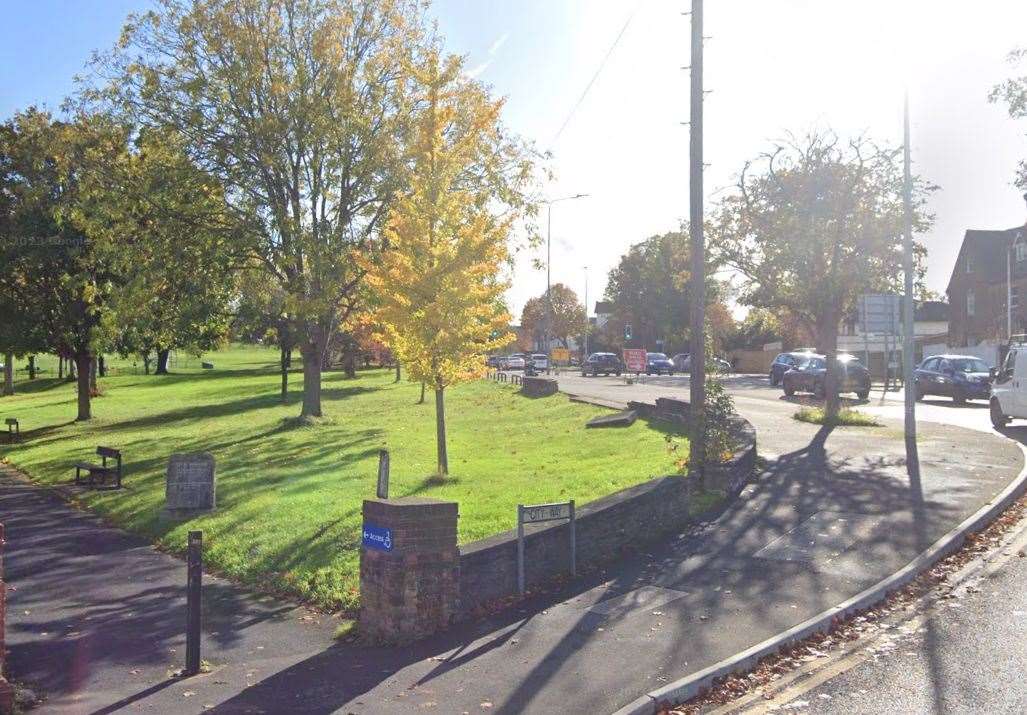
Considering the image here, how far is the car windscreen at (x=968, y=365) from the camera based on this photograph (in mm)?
31297

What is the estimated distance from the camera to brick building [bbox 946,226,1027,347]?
52.3 m

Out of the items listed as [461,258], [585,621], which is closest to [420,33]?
Answer: [461,258]

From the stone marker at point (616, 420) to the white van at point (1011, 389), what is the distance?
8.15 m

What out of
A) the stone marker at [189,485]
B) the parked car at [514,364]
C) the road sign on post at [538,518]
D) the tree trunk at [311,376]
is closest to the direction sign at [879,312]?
the road sign on post at [538,518]

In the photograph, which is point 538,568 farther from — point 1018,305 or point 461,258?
point 1018,305

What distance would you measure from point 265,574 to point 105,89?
66.2 ft

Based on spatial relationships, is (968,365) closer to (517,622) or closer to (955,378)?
(955,378)

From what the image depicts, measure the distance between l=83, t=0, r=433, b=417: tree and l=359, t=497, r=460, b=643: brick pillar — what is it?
17.5 metres

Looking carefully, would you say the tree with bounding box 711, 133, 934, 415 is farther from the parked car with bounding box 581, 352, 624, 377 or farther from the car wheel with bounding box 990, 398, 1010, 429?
the parked car with bounding box 581, 352, 624, 377

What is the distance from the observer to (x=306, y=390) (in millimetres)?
30719

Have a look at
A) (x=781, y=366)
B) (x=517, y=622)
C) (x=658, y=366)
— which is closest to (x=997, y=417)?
(x=517, y=622)

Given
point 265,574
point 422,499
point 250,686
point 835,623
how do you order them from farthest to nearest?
Answer: 1. point 265,574
2. point 422,499
3. point 835,623
4. point 250,686

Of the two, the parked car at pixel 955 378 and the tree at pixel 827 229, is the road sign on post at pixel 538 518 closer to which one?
the tree at pixel 827 229

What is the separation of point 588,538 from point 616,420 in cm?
1222
